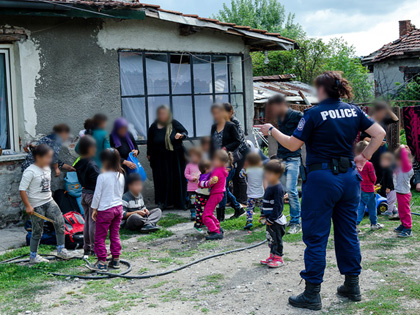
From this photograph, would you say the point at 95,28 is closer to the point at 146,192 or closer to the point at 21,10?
the point at 21,10

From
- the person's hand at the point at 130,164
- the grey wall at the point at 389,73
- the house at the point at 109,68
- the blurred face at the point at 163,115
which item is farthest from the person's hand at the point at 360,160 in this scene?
the grey wall at the point at 389,73

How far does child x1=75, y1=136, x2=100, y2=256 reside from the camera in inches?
233

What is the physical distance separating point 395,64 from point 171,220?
11650 mm

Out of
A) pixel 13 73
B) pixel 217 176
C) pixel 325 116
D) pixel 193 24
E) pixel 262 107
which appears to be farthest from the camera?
pixel 262 107

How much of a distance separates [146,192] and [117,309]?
471 centimetres

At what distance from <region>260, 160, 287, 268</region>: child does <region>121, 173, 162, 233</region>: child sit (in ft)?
7.46

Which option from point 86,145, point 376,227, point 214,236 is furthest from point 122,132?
point 376,227

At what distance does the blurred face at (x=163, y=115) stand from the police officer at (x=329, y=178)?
4.50 metres

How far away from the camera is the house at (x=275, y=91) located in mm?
16656

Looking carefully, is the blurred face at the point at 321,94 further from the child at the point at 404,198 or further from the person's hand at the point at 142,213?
the person's hand at the point at 142,213

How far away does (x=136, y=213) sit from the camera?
7371 mm

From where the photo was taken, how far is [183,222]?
801 centimetres

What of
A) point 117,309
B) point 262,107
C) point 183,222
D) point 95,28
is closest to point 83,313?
point 117,309

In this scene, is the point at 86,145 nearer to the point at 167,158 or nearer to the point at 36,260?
the point at 36,260
